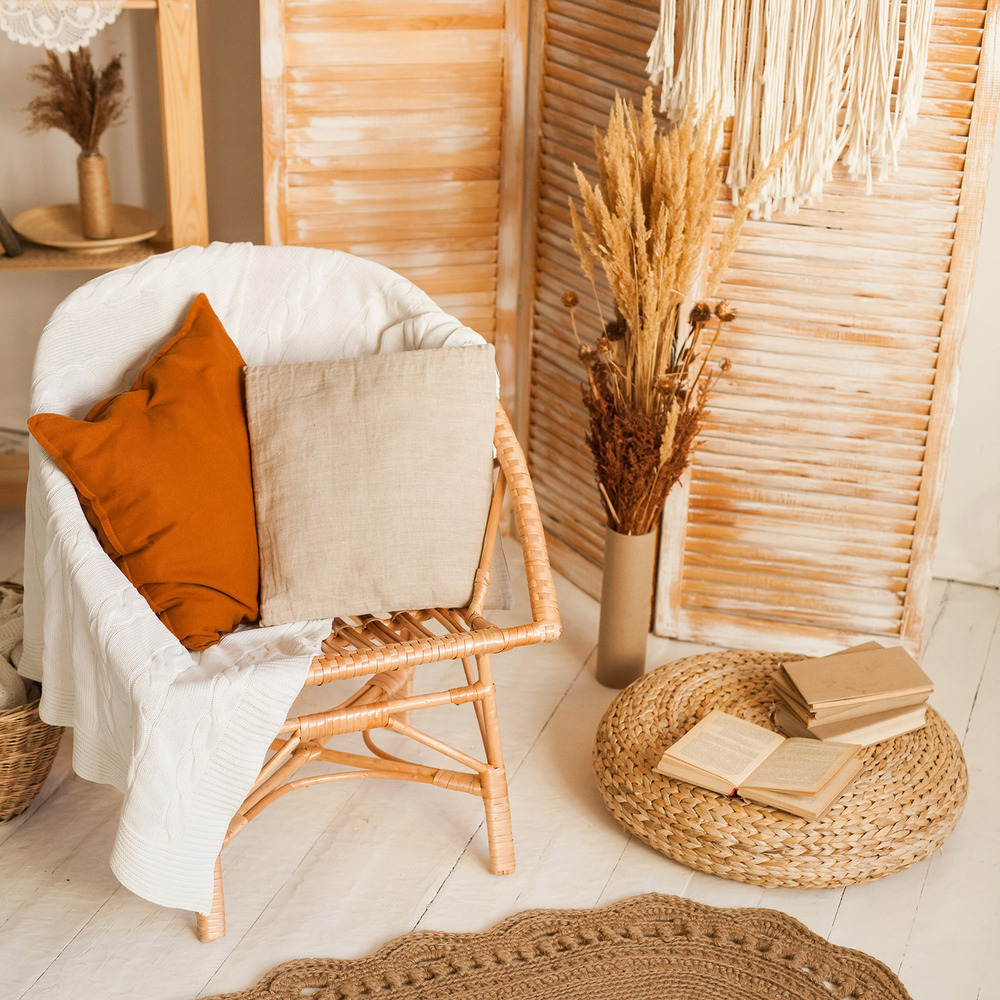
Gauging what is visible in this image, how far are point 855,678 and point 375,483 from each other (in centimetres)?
86

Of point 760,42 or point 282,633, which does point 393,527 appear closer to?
point 282,633

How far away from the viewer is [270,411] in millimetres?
1838

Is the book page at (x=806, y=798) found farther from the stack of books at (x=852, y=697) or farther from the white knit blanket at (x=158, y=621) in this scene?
the white knit blanket at (x=158, y=621)

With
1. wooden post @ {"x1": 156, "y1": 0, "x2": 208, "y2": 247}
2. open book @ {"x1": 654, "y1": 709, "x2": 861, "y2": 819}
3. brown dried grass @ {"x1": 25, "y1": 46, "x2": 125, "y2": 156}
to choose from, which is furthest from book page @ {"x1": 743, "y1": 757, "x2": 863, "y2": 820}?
brown dried grass @ {"x1": 25, "y1": 46, "x2": 125, "y2": 156}

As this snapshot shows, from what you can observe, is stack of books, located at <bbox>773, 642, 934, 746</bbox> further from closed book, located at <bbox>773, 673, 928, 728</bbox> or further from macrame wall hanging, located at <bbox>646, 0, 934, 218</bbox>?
macrame wall hanging, located at <bbox>646, 0, 934, 218</bbox>

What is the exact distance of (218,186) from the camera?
286 cm

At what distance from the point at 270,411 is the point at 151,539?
28cm

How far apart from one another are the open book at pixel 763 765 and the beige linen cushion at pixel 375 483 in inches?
17.2

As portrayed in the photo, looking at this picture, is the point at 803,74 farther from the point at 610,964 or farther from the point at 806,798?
the point at 610,964

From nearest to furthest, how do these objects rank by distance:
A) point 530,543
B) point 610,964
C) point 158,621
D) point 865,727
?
point 158,621, point 610,964, point 530,543, point 865,727

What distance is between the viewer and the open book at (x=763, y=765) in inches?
70.6

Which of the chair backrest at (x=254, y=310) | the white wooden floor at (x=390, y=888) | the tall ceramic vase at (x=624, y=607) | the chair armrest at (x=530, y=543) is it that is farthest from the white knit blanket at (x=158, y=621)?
the tall ceramic vase at (x=624, y=607)

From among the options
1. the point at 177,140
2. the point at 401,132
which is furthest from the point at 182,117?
the point at 401,132

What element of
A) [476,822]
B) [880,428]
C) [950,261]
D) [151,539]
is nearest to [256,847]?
[476,822]
